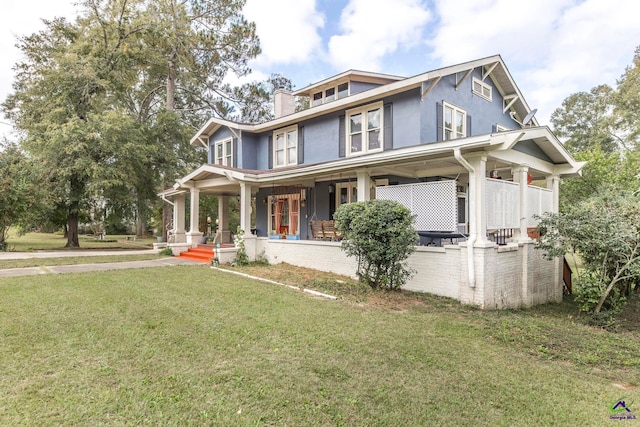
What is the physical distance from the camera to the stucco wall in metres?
7.14

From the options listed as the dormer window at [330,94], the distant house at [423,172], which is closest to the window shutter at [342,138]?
the distant house at [423,172]

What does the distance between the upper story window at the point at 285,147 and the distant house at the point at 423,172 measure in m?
0.05

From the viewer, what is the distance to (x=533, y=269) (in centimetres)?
884

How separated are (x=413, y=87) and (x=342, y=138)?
2.94m

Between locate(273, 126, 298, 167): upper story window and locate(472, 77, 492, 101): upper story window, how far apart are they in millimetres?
6877

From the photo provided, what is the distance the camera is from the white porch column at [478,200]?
718 centimetres

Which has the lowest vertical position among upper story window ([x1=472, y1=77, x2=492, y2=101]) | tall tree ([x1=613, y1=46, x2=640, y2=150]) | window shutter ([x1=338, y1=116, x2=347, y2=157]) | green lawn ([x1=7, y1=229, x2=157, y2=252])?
green lawn ([x1=7, y1=229, x2=157, y2=252])

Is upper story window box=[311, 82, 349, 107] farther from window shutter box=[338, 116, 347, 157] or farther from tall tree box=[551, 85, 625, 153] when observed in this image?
tall tree box=[551, 85, 625, 153]

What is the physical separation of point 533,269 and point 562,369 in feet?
17.7

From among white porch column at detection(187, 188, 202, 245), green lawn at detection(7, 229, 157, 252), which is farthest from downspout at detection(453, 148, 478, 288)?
green lawn at detection(7, 229, 157, 252)

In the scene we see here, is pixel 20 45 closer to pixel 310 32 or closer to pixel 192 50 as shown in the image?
pixel 192 50

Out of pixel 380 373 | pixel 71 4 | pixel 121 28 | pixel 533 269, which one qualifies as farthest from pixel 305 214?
pixel 71 4

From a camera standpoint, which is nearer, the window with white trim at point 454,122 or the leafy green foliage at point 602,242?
the leafy green foliage at point 602,242

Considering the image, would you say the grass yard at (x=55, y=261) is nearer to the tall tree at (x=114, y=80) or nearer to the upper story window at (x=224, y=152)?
the tall tree at (x=114, y=80)
